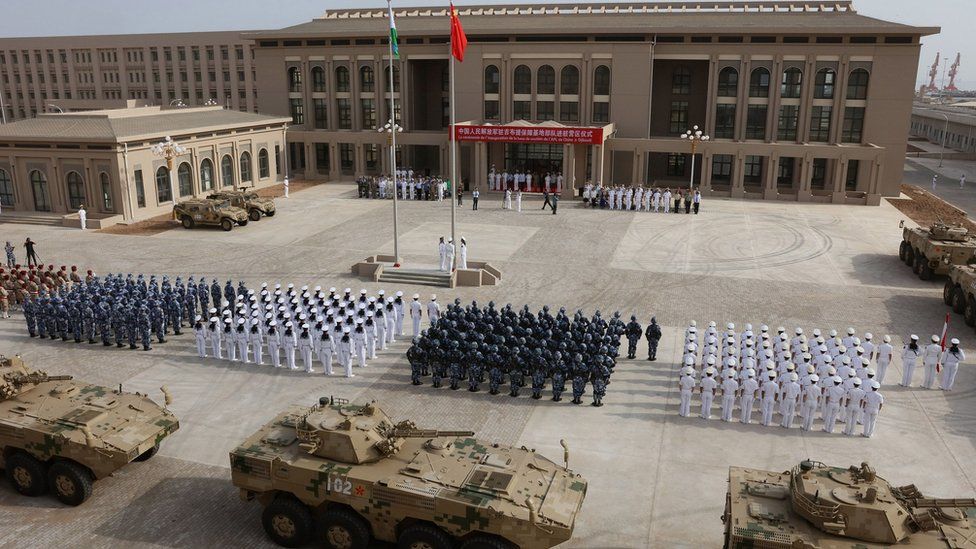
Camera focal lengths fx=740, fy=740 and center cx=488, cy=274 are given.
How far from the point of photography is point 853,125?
43.2 meters

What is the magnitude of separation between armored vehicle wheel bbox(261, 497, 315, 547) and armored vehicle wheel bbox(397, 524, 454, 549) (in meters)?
1.61

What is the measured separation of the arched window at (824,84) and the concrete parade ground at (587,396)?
9653mm

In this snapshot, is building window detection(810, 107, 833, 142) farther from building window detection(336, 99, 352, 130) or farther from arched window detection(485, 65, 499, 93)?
building window detection(336, 99, 352, 130)

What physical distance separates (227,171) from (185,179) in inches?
141

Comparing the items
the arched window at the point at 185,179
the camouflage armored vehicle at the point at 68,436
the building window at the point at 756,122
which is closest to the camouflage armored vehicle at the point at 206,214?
the arched window at the point at 185,179

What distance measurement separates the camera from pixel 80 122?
3734 centimetres

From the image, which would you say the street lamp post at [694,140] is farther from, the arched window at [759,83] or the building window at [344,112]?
the building window at [344,112]

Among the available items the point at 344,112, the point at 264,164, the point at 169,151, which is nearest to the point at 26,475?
the point at 169,151

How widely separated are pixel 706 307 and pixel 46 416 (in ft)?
58.9

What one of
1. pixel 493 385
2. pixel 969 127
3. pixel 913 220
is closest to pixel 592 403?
pixel 493 385

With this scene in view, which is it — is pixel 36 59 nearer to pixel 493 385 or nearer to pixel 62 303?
pixel 62 303

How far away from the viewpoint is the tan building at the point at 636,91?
42000mm

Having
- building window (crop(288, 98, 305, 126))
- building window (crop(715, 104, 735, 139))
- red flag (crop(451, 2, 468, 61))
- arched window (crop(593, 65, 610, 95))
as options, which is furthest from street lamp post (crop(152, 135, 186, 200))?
building window (crop(715, 104, 735, 139))

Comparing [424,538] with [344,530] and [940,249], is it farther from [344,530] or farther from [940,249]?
[940,249]
